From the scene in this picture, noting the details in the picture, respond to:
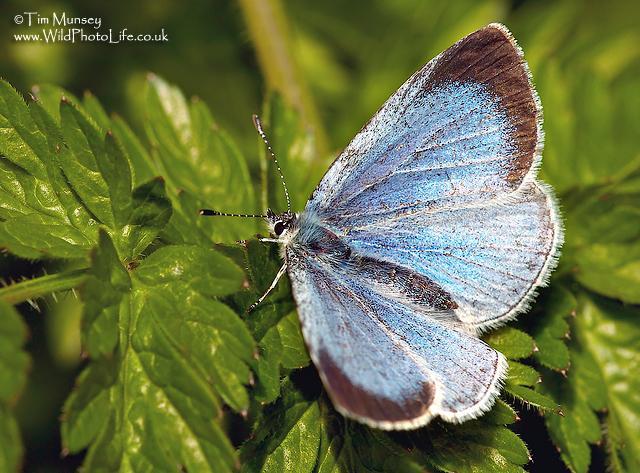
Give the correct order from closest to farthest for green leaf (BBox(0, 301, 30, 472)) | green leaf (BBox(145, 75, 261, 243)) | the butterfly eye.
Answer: green leaf (BBox(0, 301, 30, 472))
the butterfly eye
green leaf (BBox(145, 75, 261, 243))

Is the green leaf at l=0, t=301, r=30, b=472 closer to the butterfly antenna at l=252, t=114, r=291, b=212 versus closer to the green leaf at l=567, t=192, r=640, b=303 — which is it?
the butterfly antenna at l=252, t=114, r=291, b=212

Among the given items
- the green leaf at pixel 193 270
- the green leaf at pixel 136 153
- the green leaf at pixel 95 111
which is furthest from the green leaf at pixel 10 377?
the green leaf at pixel 95 111

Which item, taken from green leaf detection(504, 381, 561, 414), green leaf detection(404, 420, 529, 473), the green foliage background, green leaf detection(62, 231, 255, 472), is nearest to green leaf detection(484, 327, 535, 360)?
the green foliage background

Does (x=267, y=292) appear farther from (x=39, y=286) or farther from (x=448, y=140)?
(x=448, y=140)

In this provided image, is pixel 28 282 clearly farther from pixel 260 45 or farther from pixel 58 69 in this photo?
pixel 58 69

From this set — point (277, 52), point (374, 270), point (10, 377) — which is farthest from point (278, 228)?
point (277, 52)

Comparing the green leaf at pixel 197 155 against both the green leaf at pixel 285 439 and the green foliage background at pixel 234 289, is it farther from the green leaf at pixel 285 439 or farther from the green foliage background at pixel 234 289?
the green leaf at pixel 285 439

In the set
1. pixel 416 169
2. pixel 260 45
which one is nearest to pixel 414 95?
pixel 416 169
